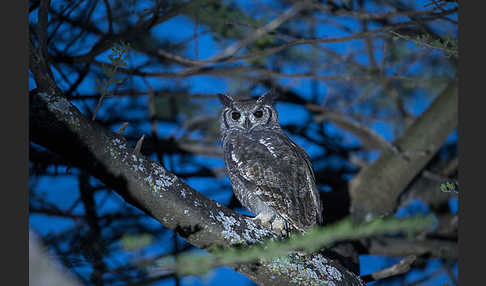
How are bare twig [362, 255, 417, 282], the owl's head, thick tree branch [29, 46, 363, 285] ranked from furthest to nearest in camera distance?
1. the owl's head
2. bare twig [362, 255, 417, 282]
3. thick tree branch [29, 46, 363, 285]

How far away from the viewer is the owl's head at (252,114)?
7.79 ft

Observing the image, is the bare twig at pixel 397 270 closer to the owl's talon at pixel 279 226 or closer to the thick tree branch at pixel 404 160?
the owl's talon at pixel 279 226

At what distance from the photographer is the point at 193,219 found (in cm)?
137

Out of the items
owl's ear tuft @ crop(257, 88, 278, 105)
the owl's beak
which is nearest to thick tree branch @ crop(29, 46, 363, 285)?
the owl's beak

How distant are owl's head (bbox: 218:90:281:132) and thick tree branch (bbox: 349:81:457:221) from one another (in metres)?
0.78

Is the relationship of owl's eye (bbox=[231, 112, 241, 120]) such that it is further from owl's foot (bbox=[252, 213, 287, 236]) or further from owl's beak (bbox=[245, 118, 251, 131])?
owl's foot (bbox=[252, 213, 287, 236])

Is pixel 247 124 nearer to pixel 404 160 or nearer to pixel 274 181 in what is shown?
pixel 274 181

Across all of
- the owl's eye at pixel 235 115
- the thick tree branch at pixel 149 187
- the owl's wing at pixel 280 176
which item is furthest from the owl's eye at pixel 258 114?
the thick tree branch at pixel 149 187

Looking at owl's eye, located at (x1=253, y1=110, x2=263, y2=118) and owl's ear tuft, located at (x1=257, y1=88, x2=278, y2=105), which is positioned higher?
owl's ear tuft, located at (x1=257, y1=88, x2=278, y2=105)

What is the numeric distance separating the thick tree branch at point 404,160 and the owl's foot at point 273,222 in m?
0.95

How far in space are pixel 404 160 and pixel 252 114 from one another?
1066mm

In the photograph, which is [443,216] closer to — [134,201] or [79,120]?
[134,201]

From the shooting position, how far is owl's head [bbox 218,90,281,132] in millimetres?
2373

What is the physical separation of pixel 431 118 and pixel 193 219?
1883mm
